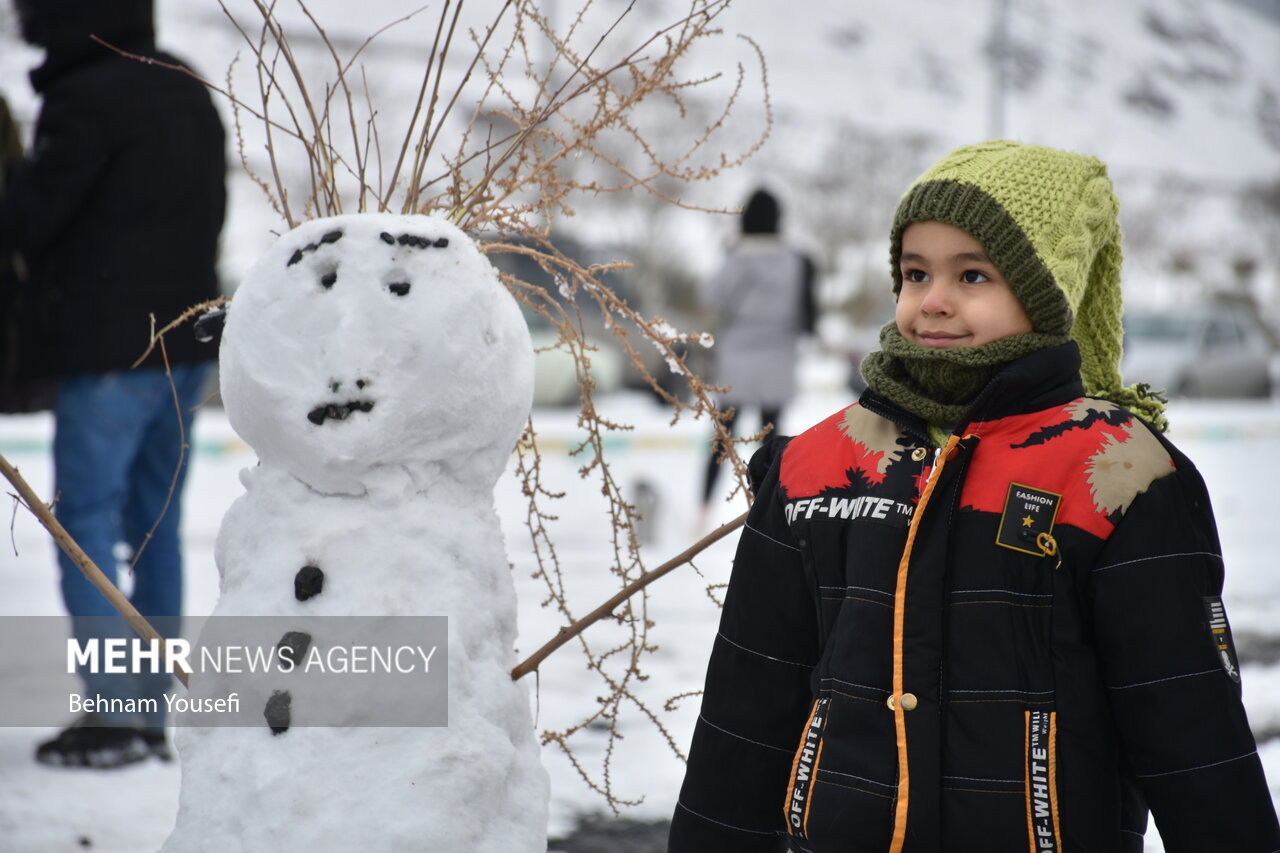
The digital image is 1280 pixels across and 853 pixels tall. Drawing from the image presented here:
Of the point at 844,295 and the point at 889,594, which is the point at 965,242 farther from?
the point at 844,295

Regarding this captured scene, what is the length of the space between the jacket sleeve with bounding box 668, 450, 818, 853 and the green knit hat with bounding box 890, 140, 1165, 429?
1.44 ft

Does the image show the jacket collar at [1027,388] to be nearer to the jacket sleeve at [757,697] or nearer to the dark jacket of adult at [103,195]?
the jacket sleeve at [757,697]

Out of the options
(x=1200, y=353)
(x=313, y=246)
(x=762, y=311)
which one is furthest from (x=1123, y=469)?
(x=1200, y=353)

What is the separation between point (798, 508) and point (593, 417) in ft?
1.75

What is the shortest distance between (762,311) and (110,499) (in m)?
4.06

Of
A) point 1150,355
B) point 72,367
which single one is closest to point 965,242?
point 72,367

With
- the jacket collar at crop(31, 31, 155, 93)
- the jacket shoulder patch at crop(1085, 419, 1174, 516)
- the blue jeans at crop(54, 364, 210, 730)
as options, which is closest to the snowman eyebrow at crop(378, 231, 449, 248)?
the jacket shoulder patch at crop(1085, 419, 1174, 516)

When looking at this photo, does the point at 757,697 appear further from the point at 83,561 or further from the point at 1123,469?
the point at 83,561

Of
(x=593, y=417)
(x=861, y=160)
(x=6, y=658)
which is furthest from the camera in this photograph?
(x=861, y=160)

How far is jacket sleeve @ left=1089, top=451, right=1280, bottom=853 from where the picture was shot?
1409mm

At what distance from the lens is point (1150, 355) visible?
14.8m

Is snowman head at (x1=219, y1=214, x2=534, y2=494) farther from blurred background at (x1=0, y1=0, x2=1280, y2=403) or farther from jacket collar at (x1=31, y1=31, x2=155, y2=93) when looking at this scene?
jacket collar at (x1=31, y1=31, x2=155, y2=93)

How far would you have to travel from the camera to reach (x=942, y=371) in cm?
Result: 161

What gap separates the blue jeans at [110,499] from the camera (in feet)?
9.94
